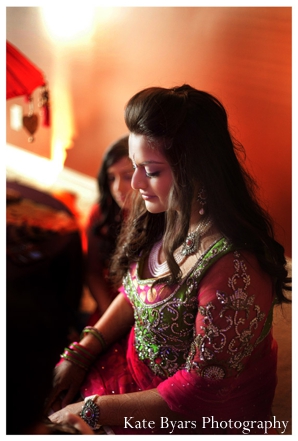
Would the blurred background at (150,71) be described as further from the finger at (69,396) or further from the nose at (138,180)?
the finger at (69,396)

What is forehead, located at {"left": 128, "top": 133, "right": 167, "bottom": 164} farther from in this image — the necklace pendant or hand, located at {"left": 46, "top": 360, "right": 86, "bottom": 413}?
hand, located at {"left": 46, "top": 360, "right": 86, "bottom": 413}

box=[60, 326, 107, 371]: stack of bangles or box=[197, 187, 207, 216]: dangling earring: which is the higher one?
box=[197, 187, 207, 216]: dangling earring

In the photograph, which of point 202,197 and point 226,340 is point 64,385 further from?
point 202,197

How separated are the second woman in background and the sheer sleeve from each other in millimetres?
301

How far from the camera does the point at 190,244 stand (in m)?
0.89

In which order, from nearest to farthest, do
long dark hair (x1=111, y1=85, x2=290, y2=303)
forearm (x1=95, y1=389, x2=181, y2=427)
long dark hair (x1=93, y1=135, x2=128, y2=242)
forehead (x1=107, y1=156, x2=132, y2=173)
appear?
long dark hair (x1=111, y1=85, x2=290, y2=303)
forearm (x1=95, y1=389, x2=181, y2=427)
forehead (x1=107, y1=156, x2=132, y2=173)
long dark hair (x1=93, y1=135, x2=128, y2=242)

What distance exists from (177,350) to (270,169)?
387 mm

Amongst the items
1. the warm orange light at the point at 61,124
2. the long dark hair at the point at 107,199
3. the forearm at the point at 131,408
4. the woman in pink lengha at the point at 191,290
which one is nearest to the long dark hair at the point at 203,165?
the woman in pink lengha at the point at 191,290

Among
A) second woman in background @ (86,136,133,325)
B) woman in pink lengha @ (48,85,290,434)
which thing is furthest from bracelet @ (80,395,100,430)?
second woman in background @ (86,136,133,325)

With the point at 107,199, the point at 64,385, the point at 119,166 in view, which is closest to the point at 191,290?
the point at 64,385

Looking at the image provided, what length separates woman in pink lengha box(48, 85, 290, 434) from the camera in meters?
0.82

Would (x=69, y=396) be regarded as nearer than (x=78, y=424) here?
No

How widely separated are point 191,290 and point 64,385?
33cm

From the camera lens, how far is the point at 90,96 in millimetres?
1743
